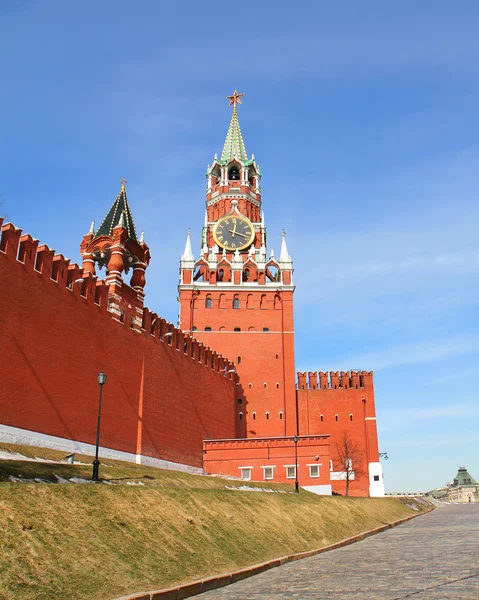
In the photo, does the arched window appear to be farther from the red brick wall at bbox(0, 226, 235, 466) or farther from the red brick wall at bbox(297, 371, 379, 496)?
the red brick wall at bbox(0, 226, 235, 466)

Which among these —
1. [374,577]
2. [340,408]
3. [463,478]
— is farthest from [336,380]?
[463,478]

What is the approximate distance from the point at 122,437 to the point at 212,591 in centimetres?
1972

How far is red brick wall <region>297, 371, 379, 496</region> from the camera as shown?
50.4 metres

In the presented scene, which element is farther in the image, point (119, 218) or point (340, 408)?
point (340, 408)

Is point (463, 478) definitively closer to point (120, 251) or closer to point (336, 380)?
point (336, 380)

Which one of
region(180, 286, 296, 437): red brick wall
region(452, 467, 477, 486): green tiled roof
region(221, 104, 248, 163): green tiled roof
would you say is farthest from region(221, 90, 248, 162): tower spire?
region(452, 467, 477, 486): green tiled roof

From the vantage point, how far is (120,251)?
105 ft

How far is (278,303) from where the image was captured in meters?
52.0

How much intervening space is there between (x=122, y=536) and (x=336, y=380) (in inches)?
1690

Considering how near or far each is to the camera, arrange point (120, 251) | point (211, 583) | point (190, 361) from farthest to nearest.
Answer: point (190, 361)
point (120, 251)
point (211, 583)

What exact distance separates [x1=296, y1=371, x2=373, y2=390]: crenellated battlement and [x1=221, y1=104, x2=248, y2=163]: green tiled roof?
75.6ft

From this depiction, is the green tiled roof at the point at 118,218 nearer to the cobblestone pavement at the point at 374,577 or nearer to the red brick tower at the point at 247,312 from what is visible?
the red brick tower at the point at 247,312

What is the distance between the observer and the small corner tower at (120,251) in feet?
103

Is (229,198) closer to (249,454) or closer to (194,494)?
(249,454)
